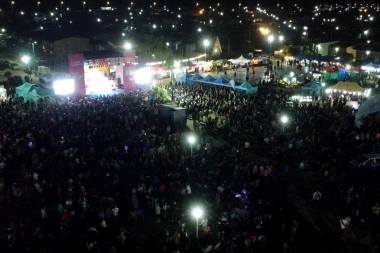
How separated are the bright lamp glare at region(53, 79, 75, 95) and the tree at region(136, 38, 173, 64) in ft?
42.1

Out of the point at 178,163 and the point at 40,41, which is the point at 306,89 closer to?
the point at 178,163

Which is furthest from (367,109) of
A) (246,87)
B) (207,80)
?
(207,80)

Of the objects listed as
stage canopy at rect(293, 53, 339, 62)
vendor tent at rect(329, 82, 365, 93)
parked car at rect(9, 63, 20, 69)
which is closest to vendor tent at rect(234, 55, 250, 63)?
stage canopy at rect(293, 53, 339, 62)

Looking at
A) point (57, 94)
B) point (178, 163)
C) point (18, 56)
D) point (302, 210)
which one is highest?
point (18, 56)

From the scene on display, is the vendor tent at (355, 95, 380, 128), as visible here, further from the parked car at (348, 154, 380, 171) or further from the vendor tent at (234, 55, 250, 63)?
the vendor tent at (234, 55, 250, 63)

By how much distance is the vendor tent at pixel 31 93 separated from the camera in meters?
25.9

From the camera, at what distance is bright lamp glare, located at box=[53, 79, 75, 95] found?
87.4 ft

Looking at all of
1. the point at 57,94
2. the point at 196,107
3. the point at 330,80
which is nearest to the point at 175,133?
the point at 196,107

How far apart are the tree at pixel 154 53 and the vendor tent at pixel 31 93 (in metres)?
14.6

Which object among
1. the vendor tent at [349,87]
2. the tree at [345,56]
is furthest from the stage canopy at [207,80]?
the tree at [345,56]

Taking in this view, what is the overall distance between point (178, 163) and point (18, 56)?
1448 inches

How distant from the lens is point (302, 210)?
1391cm

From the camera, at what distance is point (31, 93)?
85.4 ft

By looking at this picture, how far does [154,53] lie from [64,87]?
15.2m
